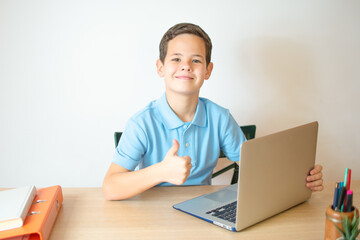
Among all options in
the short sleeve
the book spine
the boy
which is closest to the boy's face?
the boy

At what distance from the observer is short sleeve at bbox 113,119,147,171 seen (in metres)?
1.22

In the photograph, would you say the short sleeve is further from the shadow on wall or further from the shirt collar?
Result: the shadow on wall

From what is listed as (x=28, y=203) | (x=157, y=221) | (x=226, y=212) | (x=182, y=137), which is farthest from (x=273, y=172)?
(x=28, y=203)

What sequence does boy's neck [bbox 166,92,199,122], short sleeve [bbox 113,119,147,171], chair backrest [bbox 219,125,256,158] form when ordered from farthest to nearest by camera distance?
chair backrest [bbox 219,125,256,158]
boy's neck [bbox 166,92,199,122]
short sleeve [bbox 113,119,147,171]

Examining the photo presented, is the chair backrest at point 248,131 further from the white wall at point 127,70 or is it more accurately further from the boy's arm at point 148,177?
the boy's arm at point 148,177

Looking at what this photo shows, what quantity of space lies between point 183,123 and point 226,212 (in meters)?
0.42

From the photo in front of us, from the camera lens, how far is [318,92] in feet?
6.30

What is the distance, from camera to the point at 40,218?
34.3 inches

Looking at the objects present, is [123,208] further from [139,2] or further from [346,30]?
[346,30]

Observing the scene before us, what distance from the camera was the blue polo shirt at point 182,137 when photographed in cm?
127

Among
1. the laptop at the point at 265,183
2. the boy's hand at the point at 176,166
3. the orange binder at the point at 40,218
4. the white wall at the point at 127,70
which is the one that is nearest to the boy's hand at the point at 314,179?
the laptop at the point at 265,183

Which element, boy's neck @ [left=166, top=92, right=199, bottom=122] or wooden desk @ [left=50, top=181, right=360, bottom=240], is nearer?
wooden desk @ [left=50, top=181, right=360, bottom=240]

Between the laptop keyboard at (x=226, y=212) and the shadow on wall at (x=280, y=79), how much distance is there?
95 centimetres

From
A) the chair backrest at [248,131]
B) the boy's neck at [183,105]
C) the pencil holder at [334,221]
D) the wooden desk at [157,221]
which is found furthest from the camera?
the chair backrest at [248,131]
